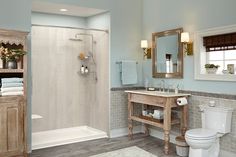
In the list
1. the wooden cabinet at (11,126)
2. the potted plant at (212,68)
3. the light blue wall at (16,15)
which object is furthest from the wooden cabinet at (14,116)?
the potted plant at (212,68)

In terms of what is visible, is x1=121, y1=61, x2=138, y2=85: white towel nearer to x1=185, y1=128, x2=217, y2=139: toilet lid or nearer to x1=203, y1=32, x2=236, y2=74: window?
x1=203, y1=32, x2=236, y2=74: window

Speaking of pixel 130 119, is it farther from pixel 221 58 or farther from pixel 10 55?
pixel 10 55

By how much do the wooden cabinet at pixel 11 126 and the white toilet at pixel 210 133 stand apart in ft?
7.49

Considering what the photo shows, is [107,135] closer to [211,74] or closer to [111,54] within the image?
[111,54]

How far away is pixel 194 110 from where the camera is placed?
13.0 ft

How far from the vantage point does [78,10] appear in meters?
4.68

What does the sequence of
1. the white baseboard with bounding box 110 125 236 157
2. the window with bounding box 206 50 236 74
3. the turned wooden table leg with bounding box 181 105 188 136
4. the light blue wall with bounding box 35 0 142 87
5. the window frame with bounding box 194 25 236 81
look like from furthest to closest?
the light blue wall with bounding box 35 0 142 87, the white baseboard with bounding box 110 125 236 157, the turned wooden table leg with bounding box 181 105 188 136, the window frame with bounding box 194 25 236 81, the window with bounding box 206 50 236 74

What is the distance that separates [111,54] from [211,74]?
189 centimetres

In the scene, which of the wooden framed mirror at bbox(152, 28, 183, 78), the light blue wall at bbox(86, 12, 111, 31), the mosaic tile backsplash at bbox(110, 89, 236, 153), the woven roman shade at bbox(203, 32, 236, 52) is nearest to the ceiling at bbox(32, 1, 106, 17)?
the light blue wall at bbox(86, 12, 111, 31)

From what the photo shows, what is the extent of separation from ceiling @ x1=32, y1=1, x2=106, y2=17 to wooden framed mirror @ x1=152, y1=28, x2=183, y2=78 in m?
1.25

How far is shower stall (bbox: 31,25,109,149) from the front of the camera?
4871 mm

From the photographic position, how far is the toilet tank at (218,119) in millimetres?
3334

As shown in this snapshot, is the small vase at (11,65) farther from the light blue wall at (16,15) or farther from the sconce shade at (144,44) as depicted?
the sconce shade at (144,44)

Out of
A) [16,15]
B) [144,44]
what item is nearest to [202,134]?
[144,44]
